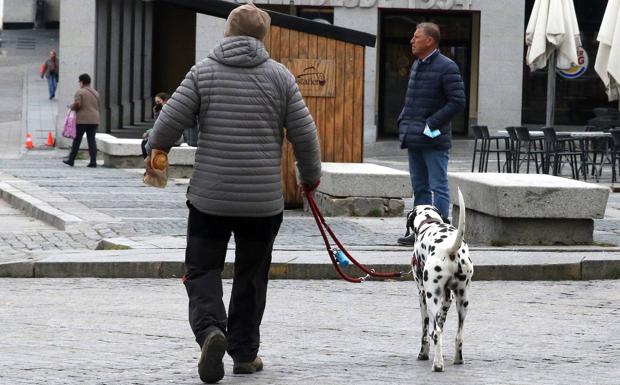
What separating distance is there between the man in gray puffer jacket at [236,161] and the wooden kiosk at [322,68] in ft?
30.0

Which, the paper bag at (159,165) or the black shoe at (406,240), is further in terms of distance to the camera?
the black shoe at (406,240)

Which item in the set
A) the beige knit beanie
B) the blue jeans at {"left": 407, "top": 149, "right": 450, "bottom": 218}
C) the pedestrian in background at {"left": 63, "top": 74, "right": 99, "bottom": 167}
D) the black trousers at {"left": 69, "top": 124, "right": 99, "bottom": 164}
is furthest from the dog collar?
the pedestrian in background at {"left": 63, "top": 74, "right": 99, "bottom": 167}

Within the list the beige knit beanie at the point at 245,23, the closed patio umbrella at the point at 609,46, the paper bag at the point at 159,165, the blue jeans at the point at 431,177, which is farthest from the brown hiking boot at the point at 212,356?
the closed patio umbrella at the point at 609,46

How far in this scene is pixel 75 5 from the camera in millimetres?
31734

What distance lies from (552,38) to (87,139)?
28.0ft

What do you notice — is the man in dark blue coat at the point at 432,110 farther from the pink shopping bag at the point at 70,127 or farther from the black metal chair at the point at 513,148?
the pink shopping bag at the point at 70,127

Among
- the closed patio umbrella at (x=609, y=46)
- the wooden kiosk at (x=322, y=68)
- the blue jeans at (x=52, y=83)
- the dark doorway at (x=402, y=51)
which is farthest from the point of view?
the blue jeans at (x=52, y=83)

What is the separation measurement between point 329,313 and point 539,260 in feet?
8.92

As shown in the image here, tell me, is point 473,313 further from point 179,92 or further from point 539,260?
point 179,92

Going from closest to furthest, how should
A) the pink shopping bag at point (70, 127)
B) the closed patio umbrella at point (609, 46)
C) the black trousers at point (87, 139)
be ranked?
1. the closed patio umbrella at point (609, 46)
2. the black trousers at point (87, 139)
3. the pink shopping bag at point (70, 127)

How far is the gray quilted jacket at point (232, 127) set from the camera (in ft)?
22.4

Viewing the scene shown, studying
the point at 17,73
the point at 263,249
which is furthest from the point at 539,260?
the point at 17,73

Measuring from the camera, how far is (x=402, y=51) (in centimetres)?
3322

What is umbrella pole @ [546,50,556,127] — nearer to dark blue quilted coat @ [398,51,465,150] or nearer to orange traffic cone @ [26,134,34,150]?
dark blue quilted coat @ [398,51,465,150]
